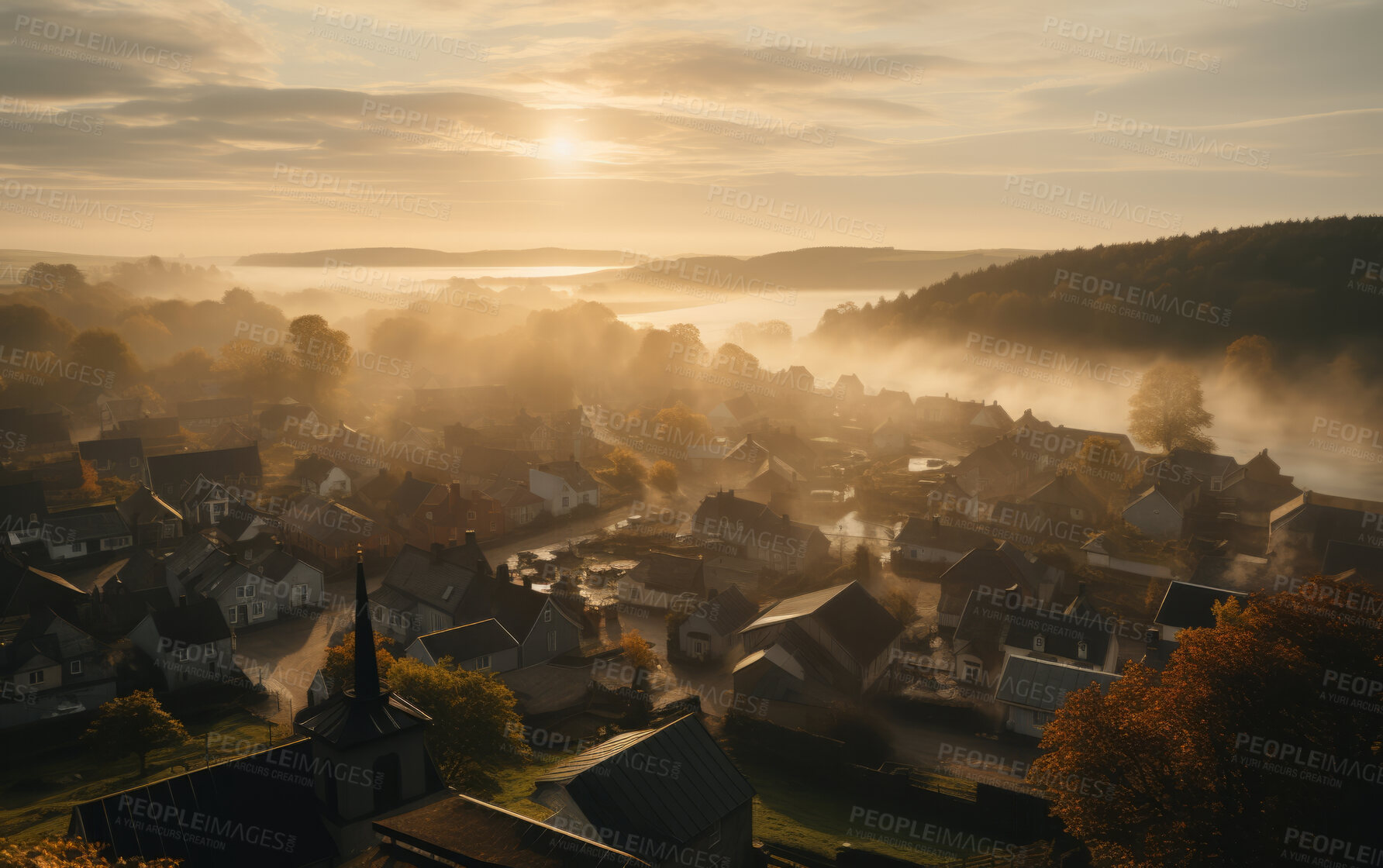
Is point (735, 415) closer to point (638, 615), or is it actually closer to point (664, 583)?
point (664, 583)

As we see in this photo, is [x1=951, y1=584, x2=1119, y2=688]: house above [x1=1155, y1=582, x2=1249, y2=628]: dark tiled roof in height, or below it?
below

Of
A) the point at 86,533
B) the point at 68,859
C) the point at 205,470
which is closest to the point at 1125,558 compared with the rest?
the point at 68,859

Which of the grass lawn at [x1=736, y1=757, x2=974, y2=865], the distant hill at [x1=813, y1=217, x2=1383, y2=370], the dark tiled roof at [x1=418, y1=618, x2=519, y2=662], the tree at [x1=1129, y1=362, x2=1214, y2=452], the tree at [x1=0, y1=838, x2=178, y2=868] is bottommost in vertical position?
the grass lawn at [x1=736, y1=757, x2=974, y2=865]

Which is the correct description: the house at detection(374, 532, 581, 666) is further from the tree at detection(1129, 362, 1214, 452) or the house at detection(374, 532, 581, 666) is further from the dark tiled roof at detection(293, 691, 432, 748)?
the tree at detection(1129, 362, 1214, 452)

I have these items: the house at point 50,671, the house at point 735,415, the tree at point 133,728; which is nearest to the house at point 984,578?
the tree at point 133,728

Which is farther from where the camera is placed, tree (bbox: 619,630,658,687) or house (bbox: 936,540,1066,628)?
house (bbox: 936,540,1066,628)

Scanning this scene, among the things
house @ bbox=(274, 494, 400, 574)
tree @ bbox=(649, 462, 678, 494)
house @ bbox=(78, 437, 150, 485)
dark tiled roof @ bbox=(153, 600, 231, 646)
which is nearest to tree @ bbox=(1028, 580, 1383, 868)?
dark tiled roof @ bbox=(153, 600, 231, 646)

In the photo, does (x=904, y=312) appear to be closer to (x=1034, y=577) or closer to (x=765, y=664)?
(x=1034, y=577)

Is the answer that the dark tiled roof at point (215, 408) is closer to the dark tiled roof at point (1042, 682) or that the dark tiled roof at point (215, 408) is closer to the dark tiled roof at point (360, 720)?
the dark tiled roof at point (360, 720)
